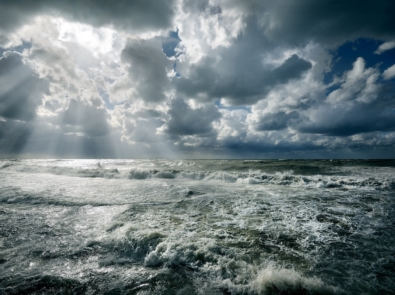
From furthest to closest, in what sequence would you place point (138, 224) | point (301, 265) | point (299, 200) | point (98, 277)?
point (299, 200) < point (138, 224) < point (301, 265) < point (98, 277)

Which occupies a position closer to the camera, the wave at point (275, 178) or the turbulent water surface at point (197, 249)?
the turbulent water surface at point (197, 249)

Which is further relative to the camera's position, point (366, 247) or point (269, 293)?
point (366, 247)

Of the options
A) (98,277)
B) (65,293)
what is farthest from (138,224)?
(65,293)

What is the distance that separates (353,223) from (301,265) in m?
4.72

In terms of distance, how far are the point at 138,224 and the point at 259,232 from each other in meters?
4.53

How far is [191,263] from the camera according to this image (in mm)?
4926

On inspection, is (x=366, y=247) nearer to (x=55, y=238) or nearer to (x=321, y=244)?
(x=321, y=244)

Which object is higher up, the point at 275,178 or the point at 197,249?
the point at 275,178

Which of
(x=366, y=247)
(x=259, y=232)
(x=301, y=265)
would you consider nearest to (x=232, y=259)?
(x=301, y=265)

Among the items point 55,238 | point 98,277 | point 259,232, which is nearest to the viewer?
point 98,277

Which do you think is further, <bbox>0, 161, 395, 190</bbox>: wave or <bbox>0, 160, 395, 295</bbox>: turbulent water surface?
<bbox>0, 161, 395, 190</bbox>: wave

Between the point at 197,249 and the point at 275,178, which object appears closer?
the point at 197,249

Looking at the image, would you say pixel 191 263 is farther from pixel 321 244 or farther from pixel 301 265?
pixel 321 244

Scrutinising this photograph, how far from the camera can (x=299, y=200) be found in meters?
11.7
